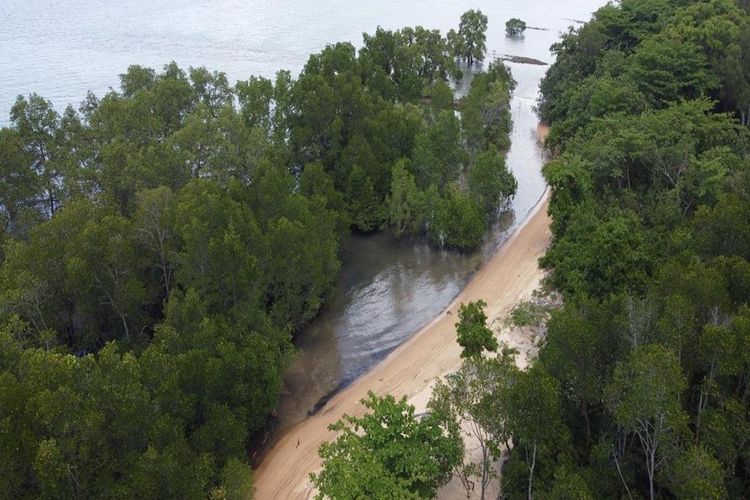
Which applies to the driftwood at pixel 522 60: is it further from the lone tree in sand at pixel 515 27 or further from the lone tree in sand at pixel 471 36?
the lone tree in sand at pixel 515 27

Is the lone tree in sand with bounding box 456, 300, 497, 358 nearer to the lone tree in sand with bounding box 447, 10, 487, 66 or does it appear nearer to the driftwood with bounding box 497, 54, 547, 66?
the lone tree in sand with bounding box 447, 10, 487, 66

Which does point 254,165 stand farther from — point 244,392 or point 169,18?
point 169,18

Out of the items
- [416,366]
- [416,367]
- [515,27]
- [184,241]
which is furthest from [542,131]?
[515,27]

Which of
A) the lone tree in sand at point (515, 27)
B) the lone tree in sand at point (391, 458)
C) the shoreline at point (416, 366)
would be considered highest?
the lone tree in sand at point (515, 27)

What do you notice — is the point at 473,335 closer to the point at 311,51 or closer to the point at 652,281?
the point at 652,281

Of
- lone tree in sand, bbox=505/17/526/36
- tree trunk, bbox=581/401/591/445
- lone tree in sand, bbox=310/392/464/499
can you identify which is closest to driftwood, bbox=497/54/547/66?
lone tree in sand, bbox=505/17/526/36

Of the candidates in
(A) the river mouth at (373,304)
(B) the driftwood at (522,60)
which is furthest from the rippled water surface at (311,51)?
(B) the driftwood at (522,60)
